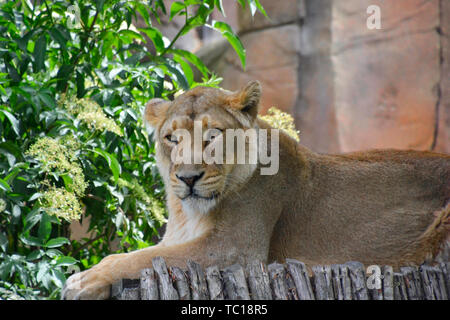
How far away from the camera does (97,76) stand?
15.7 ft

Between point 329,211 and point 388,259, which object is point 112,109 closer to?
point 329,211

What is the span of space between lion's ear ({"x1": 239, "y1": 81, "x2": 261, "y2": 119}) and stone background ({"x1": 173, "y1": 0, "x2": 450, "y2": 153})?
6448 millimetres

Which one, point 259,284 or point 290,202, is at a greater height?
point 290,202

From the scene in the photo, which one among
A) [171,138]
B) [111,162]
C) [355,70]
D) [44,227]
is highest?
[355,70]

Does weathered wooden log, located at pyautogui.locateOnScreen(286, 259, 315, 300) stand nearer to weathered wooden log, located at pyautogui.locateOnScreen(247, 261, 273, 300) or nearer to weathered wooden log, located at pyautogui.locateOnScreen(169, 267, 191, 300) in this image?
weathered wooden log, located at pyautogui.locateOnScreen(247, 261, 273, 300)

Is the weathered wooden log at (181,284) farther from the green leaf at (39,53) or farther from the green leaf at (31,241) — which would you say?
the green leaf at (39,53)

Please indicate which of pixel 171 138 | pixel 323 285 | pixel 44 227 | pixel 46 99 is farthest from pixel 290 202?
pixel 46 99

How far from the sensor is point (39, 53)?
4.38 meters

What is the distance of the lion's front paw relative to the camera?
3.12 m

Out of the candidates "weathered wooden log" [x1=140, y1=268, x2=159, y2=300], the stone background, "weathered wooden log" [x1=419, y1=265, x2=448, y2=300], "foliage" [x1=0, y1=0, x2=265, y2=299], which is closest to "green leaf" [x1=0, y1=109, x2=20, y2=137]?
"foliage" [x1=0, y1=0, x2=265, y2=299]

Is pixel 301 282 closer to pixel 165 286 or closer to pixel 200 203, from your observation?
pixel 165 286

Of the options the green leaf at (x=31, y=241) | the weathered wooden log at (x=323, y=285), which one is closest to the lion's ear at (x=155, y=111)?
the green leaf at (x=31, y=241)

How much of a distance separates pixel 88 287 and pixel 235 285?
78cm
